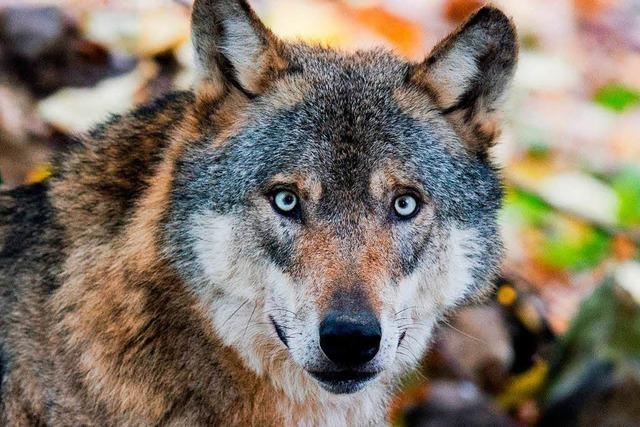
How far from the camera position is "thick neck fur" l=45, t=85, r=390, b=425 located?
502cm

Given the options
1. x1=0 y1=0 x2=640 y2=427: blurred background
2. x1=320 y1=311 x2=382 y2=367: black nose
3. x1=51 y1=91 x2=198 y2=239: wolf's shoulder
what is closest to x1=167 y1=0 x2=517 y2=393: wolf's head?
x1=320 y1=311 x2=382 y2=367: black nose

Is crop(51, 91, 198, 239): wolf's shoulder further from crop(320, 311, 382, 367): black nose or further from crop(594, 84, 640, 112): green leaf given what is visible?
crop(594, 84, 640, 112): green leaf

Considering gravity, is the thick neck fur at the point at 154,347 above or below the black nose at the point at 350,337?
below

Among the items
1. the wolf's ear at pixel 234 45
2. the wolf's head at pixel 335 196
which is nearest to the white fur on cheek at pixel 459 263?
the wolf's head at pixel 335 196

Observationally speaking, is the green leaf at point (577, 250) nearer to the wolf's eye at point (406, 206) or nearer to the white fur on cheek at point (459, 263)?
the white fur on cheek at point (459, 263)

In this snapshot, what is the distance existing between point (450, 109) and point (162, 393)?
2.05m

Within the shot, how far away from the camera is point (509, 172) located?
1011 centimetres

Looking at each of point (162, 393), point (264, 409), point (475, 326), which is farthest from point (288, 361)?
point (475, 326)

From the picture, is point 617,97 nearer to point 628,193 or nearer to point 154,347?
point 628,193

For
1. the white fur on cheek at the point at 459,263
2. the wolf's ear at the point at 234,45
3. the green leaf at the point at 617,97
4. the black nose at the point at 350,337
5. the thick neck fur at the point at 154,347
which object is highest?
the green leaf at the point at 617,97

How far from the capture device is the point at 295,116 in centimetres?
496

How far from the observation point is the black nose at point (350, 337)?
14.2 ft

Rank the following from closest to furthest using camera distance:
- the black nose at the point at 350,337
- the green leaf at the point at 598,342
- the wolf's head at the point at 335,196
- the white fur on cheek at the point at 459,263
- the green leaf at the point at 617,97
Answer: the black nose at the point at 350,337 → the wolf's head at the point at 335,196 → the white fur on cheek at the point at 459,263 → the green leaf at the point at 598,342 → the green leaf at the point at 617,97

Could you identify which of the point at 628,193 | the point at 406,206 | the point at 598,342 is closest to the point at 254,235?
the point at 406,206
